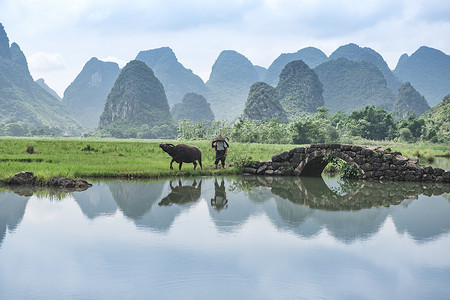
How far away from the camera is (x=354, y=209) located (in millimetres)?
7043

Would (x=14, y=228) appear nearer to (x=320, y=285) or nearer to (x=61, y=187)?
(x=61, y=187)

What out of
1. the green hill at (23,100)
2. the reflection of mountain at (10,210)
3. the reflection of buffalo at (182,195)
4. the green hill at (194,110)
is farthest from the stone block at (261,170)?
the green hill at (194,110)

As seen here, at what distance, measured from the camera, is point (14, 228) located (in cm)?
538

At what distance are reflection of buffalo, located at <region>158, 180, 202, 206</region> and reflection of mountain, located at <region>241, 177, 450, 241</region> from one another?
1.17 meters

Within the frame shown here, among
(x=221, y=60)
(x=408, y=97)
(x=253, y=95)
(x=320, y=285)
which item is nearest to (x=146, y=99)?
(x=253, y=95)

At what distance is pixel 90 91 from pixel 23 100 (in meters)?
62.6

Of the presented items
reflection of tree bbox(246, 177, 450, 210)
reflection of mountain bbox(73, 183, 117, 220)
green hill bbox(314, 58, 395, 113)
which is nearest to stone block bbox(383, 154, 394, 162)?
reflection of tree bbox(246, 177, 450, 210)

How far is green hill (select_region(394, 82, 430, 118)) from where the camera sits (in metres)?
85.9

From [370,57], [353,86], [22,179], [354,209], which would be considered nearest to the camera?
[354,209]

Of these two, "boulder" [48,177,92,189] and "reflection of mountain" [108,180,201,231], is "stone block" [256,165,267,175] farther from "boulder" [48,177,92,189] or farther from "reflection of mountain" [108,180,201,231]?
"boulder" [48,177,92,189]

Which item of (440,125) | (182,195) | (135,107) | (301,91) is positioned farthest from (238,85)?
(182,195)

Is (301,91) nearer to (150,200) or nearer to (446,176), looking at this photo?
(446,176)

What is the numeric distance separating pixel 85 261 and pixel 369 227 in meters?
3.70

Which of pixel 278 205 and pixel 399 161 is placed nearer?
pixel 278 205
